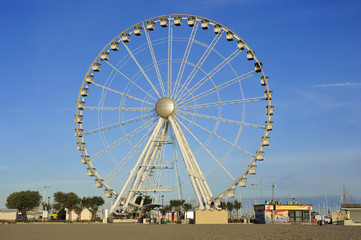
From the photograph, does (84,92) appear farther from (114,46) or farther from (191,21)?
(191,21)

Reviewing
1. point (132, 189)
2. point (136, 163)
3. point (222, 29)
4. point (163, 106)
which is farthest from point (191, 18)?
point (132, 189)

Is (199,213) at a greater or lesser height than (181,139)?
lesser

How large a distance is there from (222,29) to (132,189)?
1999cm

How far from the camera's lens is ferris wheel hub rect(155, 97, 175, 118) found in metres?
44.7

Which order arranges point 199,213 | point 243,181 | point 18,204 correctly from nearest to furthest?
1. point 243,181
2. point 199,213
3. point 18,204

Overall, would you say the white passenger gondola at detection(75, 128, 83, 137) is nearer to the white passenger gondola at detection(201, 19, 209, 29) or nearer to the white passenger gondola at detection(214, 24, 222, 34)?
the white passenger gondola at detection(201, 19, 209, 29)

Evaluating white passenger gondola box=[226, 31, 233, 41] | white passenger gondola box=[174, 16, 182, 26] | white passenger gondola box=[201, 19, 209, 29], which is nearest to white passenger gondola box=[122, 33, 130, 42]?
white passenger gondola box=[174, 16, 182, 26]

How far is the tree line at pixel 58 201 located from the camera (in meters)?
96.5

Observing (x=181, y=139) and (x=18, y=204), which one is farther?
(x=18, y=204)

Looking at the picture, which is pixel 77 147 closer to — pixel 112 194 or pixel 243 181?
pixel 112 194

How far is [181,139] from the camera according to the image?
44.5 meters

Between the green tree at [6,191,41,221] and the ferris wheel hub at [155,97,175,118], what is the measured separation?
211 feet

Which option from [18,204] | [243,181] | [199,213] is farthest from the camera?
[18,204]

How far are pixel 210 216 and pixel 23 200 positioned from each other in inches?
2540
